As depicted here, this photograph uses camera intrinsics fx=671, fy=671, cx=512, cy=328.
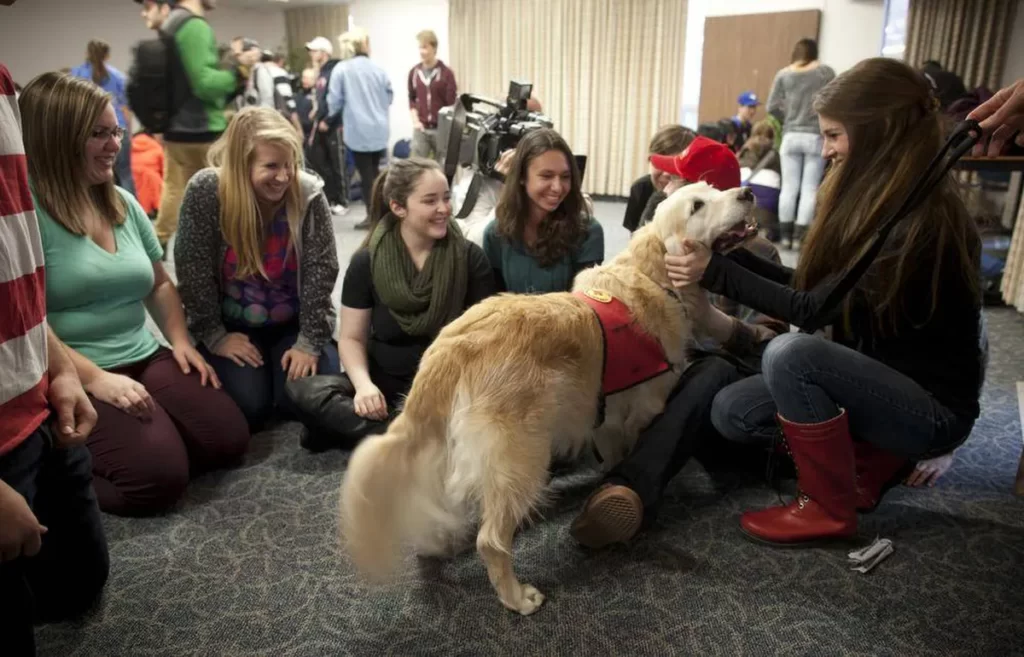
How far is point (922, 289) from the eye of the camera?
164 centimetres

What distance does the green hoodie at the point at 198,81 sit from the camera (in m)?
3.87

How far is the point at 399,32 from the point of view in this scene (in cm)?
1029

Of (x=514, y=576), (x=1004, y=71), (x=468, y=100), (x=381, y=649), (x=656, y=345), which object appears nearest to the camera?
(x=381, y=649)

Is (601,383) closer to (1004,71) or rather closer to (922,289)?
(922,289)

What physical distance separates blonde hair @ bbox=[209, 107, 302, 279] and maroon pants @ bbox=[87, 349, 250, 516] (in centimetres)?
47

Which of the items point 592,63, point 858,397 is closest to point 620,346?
point 858,397

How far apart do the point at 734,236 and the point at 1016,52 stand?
6555 millimetres

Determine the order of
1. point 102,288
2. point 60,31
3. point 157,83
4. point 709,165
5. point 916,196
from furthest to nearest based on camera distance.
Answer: point 60,31
point 157,83
point 709,165
point 102,288
point 916,196

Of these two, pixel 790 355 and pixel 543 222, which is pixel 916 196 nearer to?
pixel 790 355

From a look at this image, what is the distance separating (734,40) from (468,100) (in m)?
5.12

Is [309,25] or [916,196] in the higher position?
[309,25]

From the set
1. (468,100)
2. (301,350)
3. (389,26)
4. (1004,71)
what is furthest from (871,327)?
(389,26)

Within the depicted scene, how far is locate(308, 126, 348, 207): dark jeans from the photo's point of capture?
7.71 metres

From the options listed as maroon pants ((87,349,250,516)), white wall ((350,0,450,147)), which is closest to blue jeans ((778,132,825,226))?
maroon pants ((87,349,250,516))
